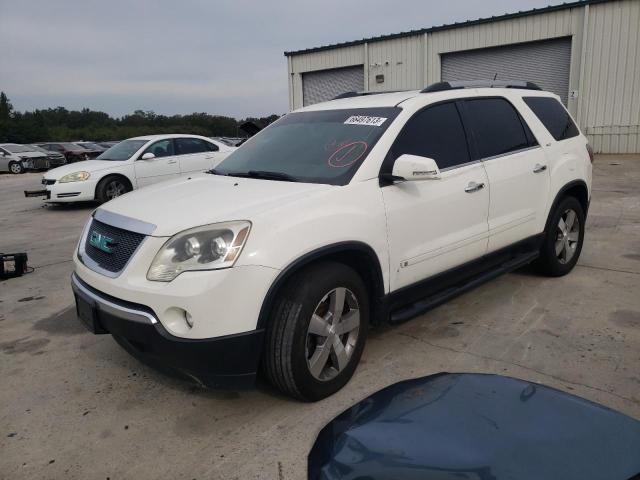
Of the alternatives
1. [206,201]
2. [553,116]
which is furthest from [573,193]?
[206,201]

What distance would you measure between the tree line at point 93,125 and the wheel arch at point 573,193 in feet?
183

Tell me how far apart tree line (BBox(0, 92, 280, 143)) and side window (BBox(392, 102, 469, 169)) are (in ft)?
186

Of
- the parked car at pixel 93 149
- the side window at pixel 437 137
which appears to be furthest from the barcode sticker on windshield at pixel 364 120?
the parked car at pixel 93 149

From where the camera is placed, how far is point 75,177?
34.9ft

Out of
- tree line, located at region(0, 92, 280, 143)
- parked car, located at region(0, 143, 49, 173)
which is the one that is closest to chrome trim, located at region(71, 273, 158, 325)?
parked car, located at region(0, 143, 49, 173)

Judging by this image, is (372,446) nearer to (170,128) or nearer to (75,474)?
(75,474)

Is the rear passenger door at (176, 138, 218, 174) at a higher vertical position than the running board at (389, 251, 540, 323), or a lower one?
higher

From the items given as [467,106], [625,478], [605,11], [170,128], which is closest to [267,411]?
[625,478]

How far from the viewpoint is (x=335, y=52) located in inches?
946

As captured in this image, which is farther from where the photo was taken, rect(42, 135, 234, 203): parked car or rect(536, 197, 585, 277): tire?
rect(42, 135, 234, 203): parked car

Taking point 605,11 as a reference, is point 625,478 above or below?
below

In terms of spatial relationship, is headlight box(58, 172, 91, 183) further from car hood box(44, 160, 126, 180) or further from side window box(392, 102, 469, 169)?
side window box(392, 102, 469, 169)

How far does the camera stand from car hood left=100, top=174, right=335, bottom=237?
2.68 metres

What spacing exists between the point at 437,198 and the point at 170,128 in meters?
78.8
